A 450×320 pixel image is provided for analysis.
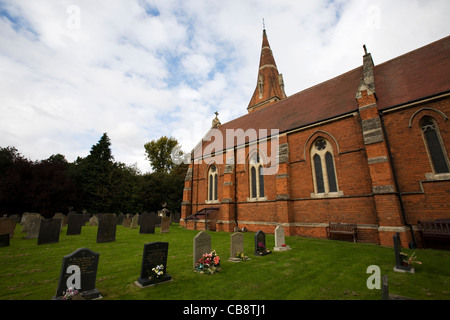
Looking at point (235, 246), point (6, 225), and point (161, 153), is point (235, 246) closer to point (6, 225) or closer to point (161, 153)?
point (6, 225)

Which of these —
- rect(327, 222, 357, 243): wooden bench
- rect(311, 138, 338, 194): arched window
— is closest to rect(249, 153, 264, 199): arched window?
rect(311, 138, 338, 194): arched window

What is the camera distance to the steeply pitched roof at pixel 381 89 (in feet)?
34.5

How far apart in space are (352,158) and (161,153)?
122 feet

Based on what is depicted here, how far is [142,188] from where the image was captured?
29672 mm

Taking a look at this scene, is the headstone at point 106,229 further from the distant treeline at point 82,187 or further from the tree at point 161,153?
the tree at point 161,153

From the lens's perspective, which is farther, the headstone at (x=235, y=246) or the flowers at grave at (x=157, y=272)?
the headstone at (x=235, y=246)

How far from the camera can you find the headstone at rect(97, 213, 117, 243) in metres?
10.4

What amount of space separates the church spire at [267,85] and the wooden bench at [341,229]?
18.7 meters

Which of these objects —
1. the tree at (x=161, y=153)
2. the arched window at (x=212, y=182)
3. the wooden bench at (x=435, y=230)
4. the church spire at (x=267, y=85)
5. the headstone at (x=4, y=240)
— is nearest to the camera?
the wooden bench at (x=435, y=230)

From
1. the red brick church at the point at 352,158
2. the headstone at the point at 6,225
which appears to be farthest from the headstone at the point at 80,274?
the headstone at the point at 6,225

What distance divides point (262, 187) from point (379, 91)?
977cm

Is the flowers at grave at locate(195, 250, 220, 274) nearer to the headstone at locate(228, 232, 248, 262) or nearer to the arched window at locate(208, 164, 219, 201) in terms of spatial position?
the headstone at locate(228, 232, 248, 262)

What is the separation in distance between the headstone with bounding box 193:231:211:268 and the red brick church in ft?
24.0
